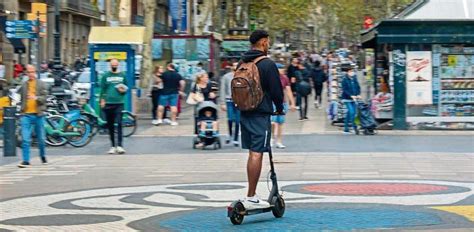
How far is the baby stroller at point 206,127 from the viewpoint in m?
20.5

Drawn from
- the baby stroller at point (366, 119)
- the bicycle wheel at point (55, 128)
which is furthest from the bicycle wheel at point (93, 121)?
the baby stroller at point (366, 119)

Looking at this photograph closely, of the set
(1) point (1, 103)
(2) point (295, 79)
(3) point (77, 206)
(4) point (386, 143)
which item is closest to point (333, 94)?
(2) point (295, 79)

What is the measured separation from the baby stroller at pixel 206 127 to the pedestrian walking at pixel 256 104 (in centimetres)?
1024

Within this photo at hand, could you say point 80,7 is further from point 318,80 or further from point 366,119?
point 366,119

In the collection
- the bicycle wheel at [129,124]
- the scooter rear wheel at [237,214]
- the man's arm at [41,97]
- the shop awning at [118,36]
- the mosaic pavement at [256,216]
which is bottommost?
the mosaic pavement at [256,216]

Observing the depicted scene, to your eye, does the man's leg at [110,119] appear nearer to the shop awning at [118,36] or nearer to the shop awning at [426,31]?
the shop awning at [118,36]

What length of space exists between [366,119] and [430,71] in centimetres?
208

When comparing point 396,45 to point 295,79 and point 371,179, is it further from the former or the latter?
point 371,179

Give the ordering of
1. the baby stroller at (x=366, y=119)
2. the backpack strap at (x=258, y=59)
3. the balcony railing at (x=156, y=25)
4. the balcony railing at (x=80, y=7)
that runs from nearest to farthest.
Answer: the backpack strap at (x=258, y=59) → the baby stroller at (x=366, y=119) → the balcony railing at (x=80, y=7) → the balcony railing at (x=156, y=25)

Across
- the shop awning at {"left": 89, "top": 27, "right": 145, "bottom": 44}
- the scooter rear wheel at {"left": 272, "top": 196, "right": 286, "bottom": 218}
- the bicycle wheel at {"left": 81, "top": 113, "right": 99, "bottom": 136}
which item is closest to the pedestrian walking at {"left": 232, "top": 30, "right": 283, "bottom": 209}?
the scooter rear wheel at {"left": 272, "top": 196, "right": 286, "bottom": 218}

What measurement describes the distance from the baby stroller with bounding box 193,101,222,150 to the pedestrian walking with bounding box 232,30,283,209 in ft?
33.6

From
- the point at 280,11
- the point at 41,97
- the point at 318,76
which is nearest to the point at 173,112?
the point at 318,76

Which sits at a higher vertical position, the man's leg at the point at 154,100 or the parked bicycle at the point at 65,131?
the man's leg at the point at 154,100

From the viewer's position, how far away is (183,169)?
16.6 metres
